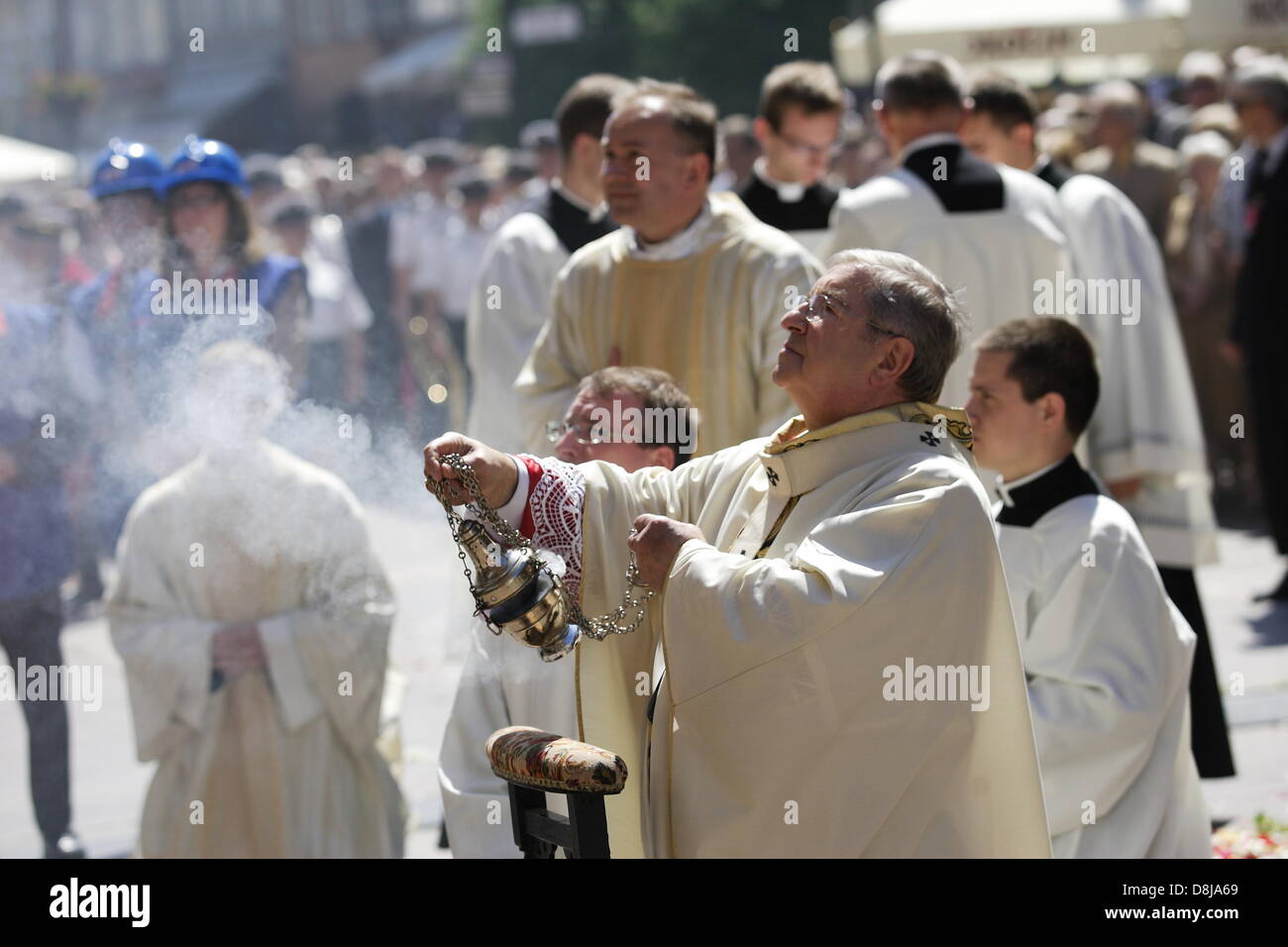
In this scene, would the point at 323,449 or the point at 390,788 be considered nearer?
the point at 390,788

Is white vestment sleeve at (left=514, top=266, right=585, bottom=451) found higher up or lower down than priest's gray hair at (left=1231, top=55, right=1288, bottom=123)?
lower down

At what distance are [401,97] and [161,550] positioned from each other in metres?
30.6

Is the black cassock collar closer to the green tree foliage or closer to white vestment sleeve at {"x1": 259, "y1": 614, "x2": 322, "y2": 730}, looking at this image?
white vestment sleeve at {"x1": 259, "y1": 614, "x2": 322, "y2": 730}

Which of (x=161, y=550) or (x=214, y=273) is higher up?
(x=214, y=273)

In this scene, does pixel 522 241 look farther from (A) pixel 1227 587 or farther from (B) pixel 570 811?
(A) pixel 1227 587

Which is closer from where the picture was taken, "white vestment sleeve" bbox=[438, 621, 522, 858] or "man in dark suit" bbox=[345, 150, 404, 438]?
"white vestment sleeve" bbox=[438, 621, 522, 858]

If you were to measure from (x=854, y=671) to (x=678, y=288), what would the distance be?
1859 millimetres

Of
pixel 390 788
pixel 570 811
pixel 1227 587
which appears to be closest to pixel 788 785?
pixel 570 811

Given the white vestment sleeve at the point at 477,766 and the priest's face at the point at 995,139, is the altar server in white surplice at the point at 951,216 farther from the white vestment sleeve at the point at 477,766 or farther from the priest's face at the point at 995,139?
the white vestment sleeve at the point at 477,766

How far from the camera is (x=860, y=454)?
8.98ft

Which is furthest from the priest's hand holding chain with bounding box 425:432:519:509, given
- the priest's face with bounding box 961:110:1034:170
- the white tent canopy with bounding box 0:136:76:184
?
the white tent canopy with bounding box 0:136:76:184

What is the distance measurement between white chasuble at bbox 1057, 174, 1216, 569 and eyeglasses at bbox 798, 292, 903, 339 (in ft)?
8.55

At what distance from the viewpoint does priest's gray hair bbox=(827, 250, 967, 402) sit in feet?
8.92

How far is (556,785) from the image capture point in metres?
2.63
